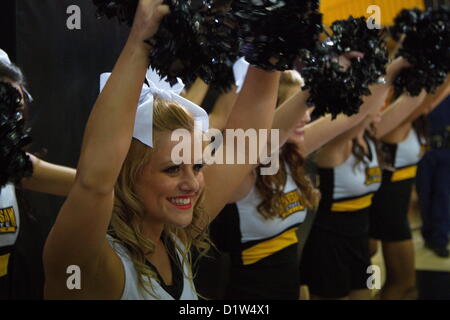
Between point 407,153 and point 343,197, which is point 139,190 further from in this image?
point 407,153

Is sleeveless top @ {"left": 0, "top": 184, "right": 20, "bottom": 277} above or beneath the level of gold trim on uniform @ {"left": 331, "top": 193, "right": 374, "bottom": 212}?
above

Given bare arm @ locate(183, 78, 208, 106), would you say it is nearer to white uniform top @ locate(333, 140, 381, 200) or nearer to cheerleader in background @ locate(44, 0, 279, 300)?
cheerleader in background @ locate(44, 0, 279, 300)

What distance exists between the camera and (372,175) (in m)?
2.32

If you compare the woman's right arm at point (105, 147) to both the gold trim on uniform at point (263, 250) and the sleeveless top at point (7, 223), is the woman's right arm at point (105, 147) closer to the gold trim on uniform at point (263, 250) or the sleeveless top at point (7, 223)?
the sleeveless top at point (7, 223)

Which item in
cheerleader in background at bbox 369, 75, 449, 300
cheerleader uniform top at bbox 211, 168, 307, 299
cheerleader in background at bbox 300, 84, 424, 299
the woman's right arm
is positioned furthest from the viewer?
cheerleader in background at bbox 369, 75, 449, 300

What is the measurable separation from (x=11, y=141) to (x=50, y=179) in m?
0.38

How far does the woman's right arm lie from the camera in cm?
74

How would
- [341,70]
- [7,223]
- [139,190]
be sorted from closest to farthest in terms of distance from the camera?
[139,190], [7,223], [341,70]

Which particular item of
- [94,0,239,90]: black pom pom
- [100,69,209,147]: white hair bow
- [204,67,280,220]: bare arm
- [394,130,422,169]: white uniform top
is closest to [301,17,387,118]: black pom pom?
[204,67,280,220]: bare arm

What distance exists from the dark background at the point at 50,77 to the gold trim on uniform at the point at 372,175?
1.35 metres

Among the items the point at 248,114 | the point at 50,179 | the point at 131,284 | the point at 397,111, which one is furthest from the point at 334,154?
the point at 131,284

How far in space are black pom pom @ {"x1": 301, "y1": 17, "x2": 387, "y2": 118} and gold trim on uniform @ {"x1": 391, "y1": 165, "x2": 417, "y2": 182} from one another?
4.58 ft

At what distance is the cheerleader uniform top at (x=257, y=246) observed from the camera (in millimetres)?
1682

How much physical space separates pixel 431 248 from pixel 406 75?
1575 millimetres
